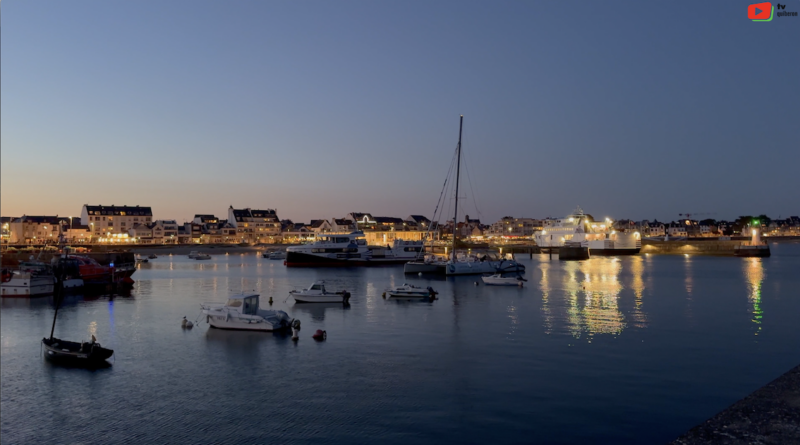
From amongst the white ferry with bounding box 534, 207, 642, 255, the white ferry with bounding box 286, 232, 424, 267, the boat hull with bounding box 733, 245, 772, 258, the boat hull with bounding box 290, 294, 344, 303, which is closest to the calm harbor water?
the boat hull with bounding box 290, 294, 344, 303

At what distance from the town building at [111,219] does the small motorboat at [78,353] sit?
6754 inches

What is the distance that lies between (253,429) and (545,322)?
23218 millimetres

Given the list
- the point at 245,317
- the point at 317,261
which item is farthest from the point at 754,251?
the point at 245,317

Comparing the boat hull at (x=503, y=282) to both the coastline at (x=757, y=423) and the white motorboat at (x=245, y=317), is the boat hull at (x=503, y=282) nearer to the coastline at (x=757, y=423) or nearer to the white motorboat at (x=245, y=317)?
the white motorboat at (x=245, y=317)

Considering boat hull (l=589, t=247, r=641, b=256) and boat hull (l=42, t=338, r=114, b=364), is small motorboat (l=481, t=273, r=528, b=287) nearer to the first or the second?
boat hull (l=42, t=338, r=114, b=364)

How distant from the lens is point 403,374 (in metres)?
22.7

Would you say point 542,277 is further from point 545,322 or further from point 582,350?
point 582,350

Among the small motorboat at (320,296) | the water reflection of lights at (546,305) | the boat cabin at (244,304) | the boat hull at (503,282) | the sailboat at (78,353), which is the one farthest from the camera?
the boat hull at (503,282)

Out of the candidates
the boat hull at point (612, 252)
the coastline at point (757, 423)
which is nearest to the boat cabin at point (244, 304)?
the coastline at point (757, 423)

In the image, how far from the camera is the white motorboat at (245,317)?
31828mm

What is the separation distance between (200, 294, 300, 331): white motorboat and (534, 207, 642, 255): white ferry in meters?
114

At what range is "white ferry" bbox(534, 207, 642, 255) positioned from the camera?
436ft

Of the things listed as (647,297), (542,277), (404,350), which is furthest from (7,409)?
(542,277)

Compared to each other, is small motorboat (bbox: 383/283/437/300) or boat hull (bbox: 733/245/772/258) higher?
boat hull (bbox: 733/245/772/258)
